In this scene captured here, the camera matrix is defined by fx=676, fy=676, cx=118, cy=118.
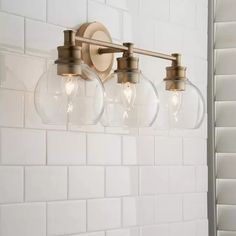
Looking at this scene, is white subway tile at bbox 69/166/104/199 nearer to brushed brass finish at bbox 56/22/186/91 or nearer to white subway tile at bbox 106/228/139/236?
white subway tile at bbox 106/228/139/236

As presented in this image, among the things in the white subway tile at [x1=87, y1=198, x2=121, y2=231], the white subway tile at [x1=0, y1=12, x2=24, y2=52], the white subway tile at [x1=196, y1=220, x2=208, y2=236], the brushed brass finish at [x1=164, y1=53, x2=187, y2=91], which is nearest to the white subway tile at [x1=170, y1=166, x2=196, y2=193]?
the white subway tile at [x1=196, y1=220, x2=208, y2=236]

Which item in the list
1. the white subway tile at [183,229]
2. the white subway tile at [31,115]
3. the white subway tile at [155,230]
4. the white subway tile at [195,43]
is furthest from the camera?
the white subway tile at [195,43]

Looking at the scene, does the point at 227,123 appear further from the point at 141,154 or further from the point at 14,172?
the point at 14,172

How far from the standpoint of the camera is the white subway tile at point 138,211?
1.75 meters

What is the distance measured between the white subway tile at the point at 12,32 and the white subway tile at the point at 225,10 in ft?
2.86

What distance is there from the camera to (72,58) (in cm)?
136

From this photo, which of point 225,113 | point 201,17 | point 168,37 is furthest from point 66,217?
point 201,17

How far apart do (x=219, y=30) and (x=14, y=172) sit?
3.18ft

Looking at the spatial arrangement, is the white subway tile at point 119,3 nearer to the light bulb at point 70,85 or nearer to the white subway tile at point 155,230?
the light bulb at point 70,85

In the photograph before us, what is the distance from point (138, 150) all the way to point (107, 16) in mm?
366

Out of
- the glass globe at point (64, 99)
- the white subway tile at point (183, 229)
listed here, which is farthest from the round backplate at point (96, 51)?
the white subway tile at point (183, 229)

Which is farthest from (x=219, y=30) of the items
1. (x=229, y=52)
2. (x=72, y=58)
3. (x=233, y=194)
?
(x=72, y=58)

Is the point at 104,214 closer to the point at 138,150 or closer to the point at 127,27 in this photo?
the point at 138,150

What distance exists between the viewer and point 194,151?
79.9 inches
